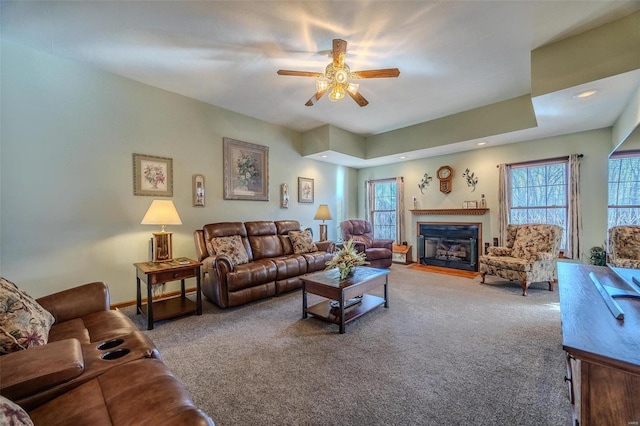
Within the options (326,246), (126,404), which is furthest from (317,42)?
A: (326,246)

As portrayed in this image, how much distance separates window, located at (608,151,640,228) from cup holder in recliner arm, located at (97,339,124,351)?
303 centimetres

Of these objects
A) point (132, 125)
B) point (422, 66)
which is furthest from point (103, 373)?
point (422, 66)

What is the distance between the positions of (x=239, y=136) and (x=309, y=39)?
8.11ft

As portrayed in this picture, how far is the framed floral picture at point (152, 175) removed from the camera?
353 centimetres

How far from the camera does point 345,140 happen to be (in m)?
5.60

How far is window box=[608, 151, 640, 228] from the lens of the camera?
149 cm

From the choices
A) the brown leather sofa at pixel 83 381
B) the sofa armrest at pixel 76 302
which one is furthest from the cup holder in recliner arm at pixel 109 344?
the sofa armrest at pixel 76 302

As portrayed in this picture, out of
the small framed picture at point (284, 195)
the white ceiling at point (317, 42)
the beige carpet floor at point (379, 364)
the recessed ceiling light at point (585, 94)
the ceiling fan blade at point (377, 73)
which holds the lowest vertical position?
the beige carpet floor at point (379, 364)

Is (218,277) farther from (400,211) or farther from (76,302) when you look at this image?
(400,211)

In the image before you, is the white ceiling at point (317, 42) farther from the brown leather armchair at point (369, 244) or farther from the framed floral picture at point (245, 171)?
the brown leather armchair at point (369, 244)

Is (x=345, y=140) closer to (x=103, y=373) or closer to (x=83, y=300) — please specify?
(x=83, y=300)

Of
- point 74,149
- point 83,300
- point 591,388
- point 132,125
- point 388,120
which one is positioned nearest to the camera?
point 591,388

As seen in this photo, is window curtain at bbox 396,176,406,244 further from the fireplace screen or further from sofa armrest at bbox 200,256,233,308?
sofa armrest at bbox 200,256,233,308

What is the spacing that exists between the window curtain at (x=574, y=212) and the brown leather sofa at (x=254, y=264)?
13.2ft
